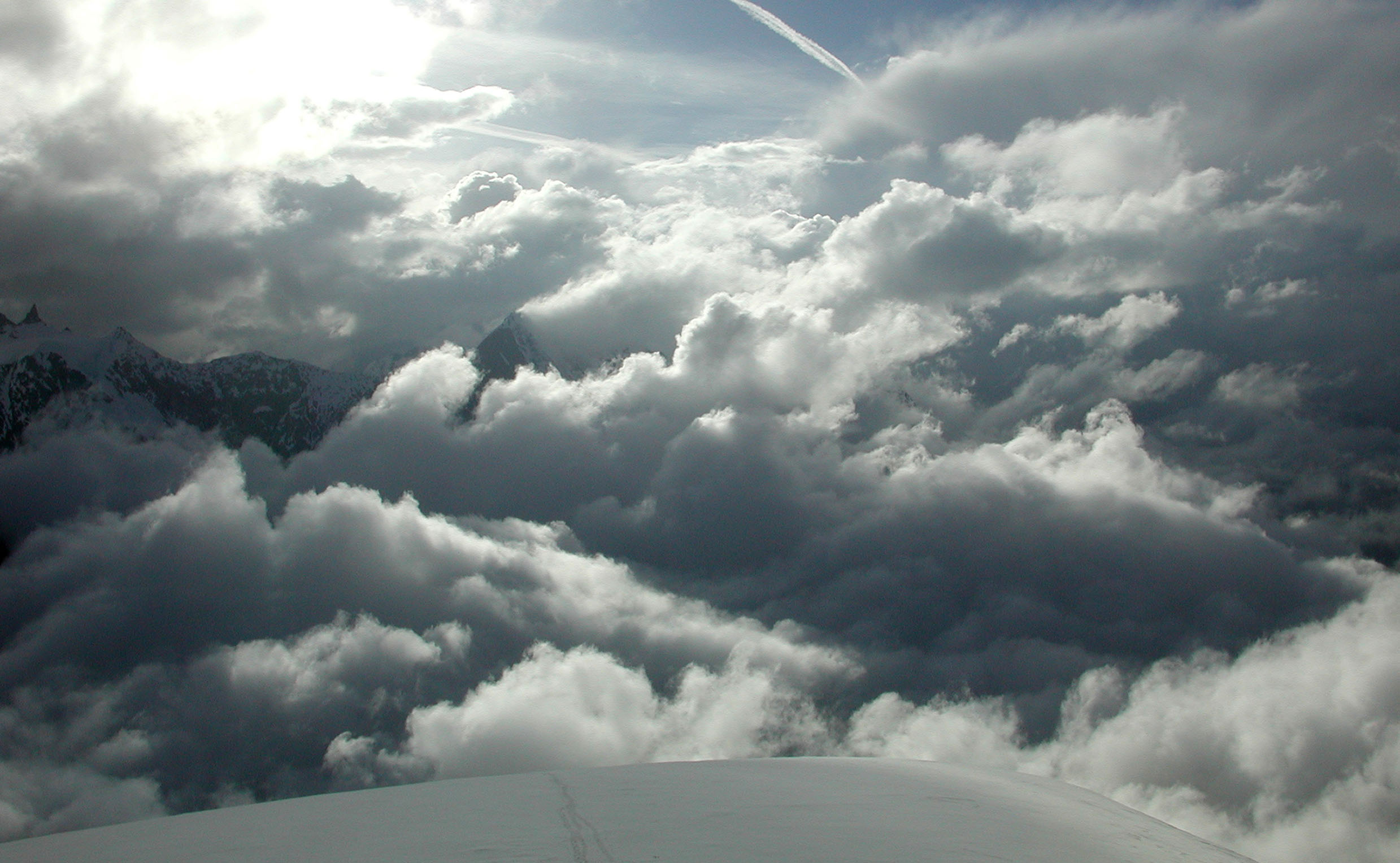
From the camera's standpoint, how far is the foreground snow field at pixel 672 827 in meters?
11.4

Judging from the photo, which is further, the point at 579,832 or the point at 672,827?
the point at 672,827

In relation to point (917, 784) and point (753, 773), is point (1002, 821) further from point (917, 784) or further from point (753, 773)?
point (753, 773)

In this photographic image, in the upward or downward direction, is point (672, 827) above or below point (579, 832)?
above

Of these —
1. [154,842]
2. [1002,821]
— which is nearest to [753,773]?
[1002,821]

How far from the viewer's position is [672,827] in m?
12.8

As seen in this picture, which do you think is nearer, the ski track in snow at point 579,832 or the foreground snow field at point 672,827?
the ski track in snow at point 579,832

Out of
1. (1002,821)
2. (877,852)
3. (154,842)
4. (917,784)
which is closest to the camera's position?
(877,852)

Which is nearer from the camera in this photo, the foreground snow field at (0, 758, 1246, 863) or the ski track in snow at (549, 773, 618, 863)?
the ski track in snow at (549, 773, 618, 863)

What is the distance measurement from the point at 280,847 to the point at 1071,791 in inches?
802

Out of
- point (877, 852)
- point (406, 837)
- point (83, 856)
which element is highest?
point (877, 852)

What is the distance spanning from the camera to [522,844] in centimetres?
1149

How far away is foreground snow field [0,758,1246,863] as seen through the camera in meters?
11.4

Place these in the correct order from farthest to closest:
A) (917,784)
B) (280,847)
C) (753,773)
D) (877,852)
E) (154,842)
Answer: (753,773) < (917,784) < (154,842) < (280,847) < (877,852)

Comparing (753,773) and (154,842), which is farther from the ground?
(753,773)
